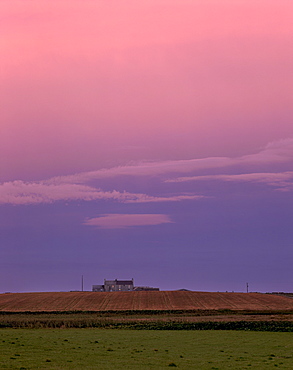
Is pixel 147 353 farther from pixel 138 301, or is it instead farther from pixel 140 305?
pixel 138 301

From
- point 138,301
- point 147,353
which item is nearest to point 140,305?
point 138,301

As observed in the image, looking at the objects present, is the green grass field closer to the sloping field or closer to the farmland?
the farmland

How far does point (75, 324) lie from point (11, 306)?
6928cm

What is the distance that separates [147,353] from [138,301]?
115120mm

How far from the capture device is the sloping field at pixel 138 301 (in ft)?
458

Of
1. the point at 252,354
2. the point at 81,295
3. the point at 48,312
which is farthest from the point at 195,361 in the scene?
the point at 81,295

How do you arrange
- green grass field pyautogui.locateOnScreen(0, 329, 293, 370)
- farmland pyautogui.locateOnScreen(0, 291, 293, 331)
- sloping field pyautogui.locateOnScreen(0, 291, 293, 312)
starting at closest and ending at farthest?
green grass field pyautogui.locateOnScreen(0, 329, 293, 370), farmland pyautogui.locateOnScreen(0, 291, 293, 331), sloping field pyautogui.locateOnScreen(0, 291, 293, 312)

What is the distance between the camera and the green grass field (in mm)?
33438

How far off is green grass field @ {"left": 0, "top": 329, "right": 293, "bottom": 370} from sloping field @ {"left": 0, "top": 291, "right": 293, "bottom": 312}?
285ft

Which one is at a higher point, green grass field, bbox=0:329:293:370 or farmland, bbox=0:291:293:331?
farmland, bbox=0:291:293:331

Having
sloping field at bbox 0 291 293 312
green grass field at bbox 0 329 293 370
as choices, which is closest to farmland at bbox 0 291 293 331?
sloping field at bbox 0 291 293 312

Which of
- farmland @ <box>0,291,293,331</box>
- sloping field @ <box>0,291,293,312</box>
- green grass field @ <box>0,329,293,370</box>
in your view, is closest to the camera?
green grass field @ <box>0,329,293,370</box>

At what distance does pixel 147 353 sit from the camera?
40.6m

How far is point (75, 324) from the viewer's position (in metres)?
81.4
